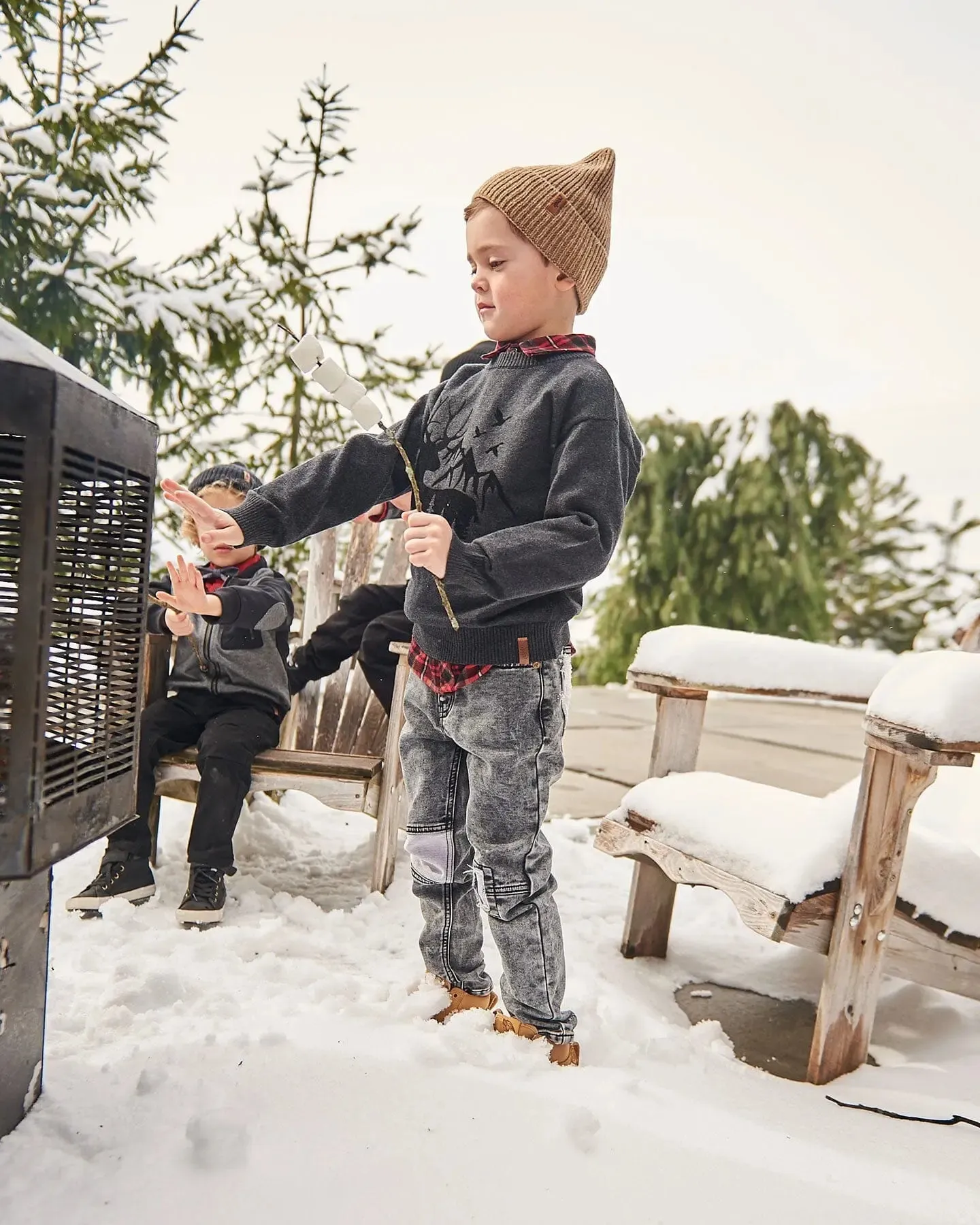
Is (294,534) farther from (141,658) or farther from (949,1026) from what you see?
Result: (949,1026)

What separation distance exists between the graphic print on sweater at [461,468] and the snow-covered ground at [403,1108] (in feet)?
3.08

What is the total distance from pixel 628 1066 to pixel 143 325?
304cm

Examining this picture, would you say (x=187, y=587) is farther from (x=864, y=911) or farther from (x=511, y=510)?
(x=864, y=911)

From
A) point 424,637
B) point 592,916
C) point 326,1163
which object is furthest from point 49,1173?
point 592,916

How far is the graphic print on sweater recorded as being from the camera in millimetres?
1688

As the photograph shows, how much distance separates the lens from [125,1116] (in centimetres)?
136

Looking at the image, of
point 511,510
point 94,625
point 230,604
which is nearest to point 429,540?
point 511,510

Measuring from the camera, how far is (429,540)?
56.6 inches

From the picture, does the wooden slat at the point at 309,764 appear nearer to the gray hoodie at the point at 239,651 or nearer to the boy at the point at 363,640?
the gray hoodie at the point at 239,651

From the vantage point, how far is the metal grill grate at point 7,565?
3.58 feet

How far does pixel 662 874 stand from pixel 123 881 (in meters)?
1.48

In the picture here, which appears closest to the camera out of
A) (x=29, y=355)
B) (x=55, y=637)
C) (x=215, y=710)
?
(x=29, y=355)

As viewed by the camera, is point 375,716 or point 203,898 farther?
point 375,716

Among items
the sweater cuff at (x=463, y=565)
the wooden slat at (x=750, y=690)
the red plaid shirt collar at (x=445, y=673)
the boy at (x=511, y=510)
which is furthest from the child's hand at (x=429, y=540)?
the wooden slat at (x=750, y=690)
